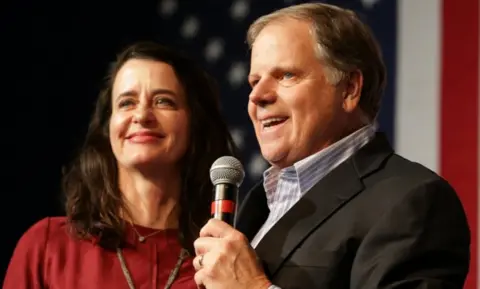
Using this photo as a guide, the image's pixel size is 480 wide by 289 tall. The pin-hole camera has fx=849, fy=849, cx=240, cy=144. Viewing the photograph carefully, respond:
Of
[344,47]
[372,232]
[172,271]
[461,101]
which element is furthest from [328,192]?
[461,101]

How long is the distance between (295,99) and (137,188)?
2.83 ft

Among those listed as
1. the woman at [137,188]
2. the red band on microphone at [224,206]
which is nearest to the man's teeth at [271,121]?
the red band on microphone at [224,206]

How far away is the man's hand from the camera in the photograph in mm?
1472

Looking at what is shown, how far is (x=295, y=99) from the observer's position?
169 cm

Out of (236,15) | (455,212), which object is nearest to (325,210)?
(455,212)

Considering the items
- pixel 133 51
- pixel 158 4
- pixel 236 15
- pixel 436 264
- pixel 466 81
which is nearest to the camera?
pixel 436 264

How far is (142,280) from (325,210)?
2.75 feet

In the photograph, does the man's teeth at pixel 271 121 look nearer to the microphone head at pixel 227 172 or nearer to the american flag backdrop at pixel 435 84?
the microphone head at pixel 227 172

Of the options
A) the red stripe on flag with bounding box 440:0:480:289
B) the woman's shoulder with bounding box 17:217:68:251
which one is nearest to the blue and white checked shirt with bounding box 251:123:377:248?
the woman's shoulder with bounding box 17:217:68:251

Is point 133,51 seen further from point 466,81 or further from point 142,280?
point 466,81

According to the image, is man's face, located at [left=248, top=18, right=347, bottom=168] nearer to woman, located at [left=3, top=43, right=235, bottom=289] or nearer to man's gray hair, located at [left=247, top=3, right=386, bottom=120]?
man's gray hair, located at [left=247, top=3, right=386, bottom=120]

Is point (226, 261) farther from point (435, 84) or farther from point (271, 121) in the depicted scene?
point (435, 84)

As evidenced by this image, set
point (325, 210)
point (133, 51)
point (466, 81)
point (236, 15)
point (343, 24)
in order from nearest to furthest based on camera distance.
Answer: point (325, 210)
point (343, 24)
point (133, 51)
point (466, 81)
point (236, 15)

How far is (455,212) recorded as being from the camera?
148cm
